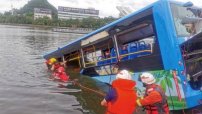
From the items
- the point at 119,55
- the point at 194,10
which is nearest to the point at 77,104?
the point at 119,55

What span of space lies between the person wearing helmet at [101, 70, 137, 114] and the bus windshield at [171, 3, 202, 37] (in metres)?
3.10

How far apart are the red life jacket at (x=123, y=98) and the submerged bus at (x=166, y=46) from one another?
7.95 feet

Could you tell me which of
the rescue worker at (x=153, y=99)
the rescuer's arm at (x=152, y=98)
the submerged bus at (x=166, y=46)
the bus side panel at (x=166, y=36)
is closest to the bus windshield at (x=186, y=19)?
the submerged bus at (x=166, y=46)

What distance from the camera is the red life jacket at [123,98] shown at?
6777 millimetres

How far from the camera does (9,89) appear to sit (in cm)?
1296

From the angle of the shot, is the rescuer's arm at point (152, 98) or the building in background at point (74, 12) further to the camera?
the building in background at point (74, 12)

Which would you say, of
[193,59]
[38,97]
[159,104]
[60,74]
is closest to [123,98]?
[159,104]

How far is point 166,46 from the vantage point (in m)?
9.12

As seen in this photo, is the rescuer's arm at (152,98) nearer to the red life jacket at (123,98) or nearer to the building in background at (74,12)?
the red life jacket at (123,98)

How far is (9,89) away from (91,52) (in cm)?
377

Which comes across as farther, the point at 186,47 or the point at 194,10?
the point at 194,10

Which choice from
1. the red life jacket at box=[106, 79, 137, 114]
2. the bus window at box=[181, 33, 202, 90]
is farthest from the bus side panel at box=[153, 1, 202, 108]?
the red life jacket at box=[106, 79, 137, 114]

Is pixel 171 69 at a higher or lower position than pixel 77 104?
higher

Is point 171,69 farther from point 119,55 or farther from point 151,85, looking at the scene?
point 119,55
